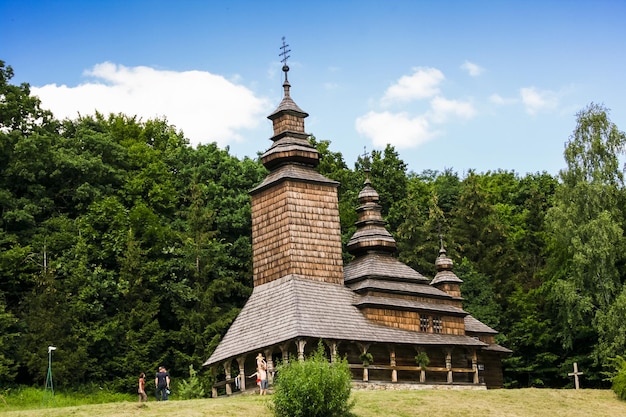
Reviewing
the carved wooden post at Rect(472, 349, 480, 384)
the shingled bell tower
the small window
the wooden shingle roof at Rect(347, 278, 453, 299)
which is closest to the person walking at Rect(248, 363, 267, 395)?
the shingled bell tower

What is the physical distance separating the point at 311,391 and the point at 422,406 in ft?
18.1

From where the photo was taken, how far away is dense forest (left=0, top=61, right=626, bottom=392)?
47781 mm

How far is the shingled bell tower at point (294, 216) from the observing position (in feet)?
142

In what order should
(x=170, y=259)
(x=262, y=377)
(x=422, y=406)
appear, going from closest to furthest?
(x=422, y=406)
(x=262, y=377)
(x=170, y=259)

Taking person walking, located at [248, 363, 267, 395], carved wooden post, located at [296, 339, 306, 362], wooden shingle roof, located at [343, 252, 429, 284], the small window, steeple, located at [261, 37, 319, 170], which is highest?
steeple, located at [261, 37, 319, 170]

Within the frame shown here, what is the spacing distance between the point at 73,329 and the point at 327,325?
1303 centimetres

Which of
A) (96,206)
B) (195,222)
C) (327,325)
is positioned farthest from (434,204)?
(327,325)

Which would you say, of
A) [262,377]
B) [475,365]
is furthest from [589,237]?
[262,377]

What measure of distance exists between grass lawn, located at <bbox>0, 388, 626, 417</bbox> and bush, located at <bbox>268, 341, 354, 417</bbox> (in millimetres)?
1137

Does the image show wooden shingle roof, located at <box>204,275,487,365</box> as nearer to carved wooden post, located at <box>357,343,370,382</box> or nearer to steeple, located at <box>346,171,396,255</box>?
carved wooden post, located at <box>357,343,370,382</box>

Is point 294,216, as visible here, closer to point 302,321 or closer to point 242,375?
point 302,321

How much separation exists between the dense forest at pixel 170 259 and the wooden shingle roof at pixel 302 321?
7.36 metres

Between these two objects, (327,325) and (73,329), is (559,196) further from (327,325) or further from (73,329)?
(73,329)

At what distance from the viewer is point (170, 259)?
5319 cm
